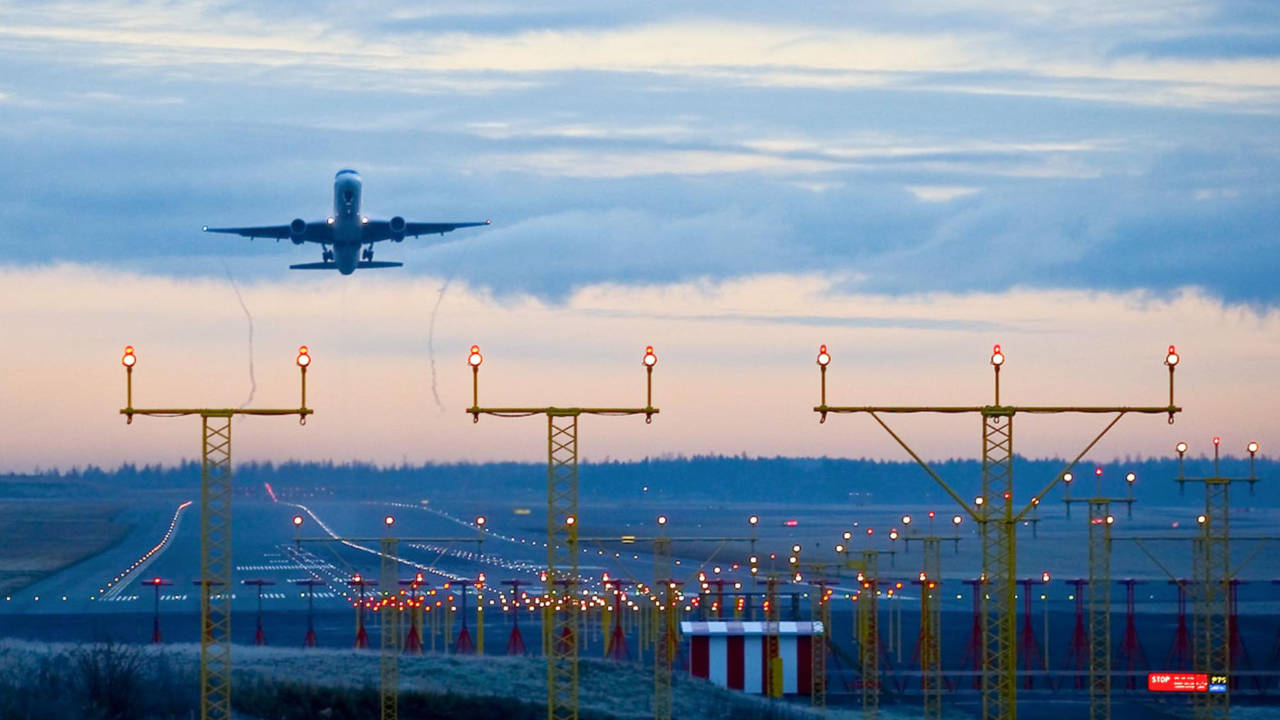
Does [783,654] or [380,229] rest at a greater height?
[380,229]

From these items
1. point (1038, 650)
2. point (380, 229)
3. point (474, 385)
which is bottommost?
point (1038, 650)

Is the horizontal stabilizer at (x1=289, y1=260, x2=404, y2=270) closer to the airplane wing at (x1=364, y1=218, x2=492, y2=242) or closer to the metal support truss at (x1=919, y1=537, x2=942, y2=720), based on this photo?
the airplane wing at (x1=364, y1=218, x2=492, y2=242)

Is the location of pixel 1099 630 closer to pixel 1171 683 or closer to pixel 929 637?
pixel 1171 683

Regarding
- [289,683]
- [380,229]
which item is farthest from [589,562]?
[289,683]

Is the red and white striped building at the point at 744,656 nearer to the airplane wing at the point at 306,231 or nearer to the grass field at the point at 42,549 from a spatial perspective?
the airplane wing at the point at 306,231

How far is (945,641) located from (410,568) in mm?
56417

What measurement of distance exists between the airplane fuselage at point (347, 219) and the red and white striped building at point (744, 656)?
105 ft

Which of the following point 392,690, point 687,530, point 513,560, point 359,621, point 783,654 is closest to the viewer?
point 392,690

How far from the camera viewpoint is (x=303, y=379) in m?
35.5

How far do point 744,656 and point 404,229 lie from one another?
34.0 meters

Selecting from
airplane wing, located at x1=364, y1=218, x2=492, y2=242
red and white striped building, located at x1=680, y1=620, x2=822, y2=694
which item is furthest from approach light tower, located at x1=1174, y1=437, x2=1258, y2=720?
airplane wing, located at x1=364, y1=218, x2=492, y2=242

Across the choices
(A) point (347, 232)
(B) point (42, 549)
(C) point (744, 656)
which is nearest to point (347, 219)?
(A) point (347, 232)

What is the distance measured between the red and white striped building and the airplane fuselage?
31978mm

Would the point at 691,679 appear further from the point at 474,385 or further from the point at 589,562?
the point at 589,562
